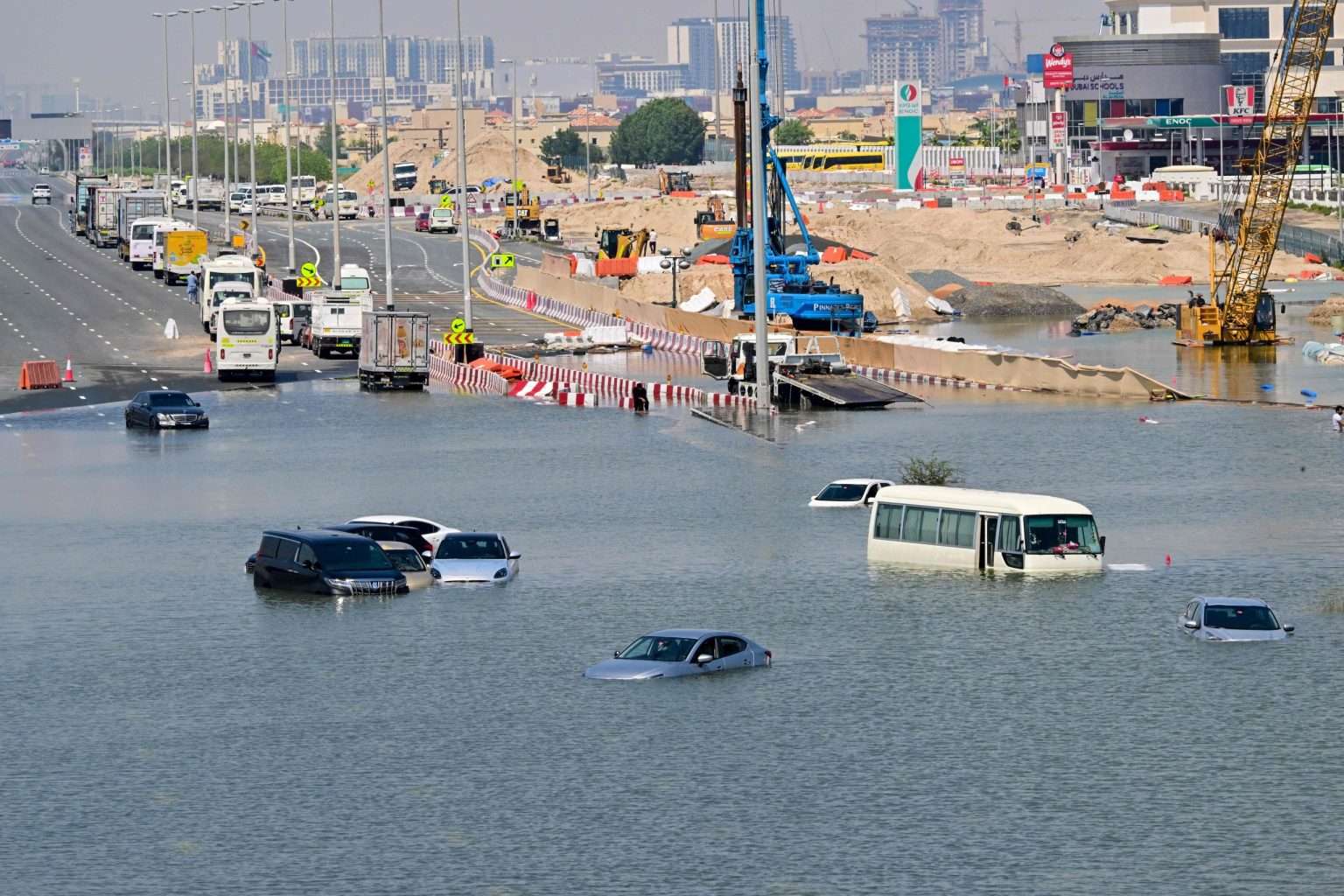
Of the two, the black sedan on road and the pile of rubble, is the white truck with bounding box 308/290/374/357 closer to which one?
the black sedan on road

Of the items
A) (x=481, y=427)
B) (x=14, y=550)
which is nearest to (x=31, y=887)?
(x=14, y=550)

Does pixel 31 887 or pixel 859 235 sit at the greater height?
pixel 859 235

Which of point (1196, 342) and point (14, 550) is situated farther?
point (1196, 342)

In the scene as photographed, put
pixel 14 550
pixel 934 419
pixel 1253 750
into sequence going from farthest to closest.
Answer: pixel 934 419, pixel 14 550, pixel 1253 750

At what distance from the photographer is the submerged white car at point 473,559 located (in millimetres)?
50188

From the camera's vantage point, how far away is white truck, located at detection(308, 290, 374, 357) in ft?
Answer: 326

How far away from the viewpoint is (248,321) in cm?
9044

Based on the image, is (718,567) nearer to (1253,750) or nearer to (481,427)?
(1253,750)

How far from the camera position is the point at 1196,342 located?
102562mm

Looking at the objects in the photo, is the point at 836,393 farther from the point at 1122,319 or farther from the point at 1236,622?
the point at 1236,622

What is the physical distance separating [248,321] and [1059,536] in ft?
157

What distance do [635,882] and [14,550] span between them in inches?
1157

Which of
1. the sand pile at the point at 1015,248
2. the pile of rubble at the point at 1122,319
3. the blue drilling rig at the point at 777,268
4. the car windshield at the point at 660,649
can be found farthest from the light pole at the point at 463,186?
the car windshield at the point at 660,649

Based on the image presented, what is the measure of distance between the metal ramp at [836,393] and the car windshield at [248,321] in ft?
68.3
